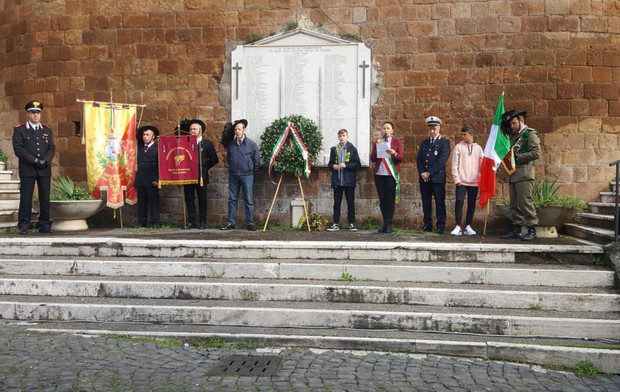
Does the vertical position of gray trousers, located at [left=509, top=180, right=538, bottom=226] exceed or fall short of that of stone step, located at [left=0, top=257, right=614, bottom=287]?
it exceeds it

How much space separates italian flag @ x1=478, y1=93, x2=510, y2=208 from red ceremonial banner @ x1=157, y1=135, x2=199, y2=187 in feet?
15.1

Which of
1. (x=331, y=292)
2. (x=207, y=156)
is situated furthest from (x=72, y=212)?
(x=331, y=292)

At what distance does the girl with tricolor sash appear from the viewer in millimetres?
9383

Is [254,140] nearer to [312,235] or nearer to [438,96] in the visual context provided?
[312,235]

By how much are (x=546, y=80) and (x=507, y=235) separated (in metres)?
3.06

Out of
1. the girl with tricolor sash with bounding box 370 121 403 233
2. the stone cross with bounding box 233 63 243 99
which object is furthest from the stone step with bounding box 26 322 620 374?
the stone cross with bounding box 233 63 243 99

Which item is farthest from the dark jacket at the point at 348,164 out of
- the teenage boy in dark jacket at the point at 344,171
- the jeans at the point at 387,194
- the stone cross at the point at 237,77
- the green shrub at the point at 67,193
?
the green shrub at the point at 67,193

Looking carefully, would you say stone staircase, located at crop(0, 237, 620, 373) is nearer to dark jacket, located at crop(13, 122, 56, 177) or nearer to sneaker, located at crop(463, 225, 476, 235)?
dark jacket, located at crop(13, 122, 56, 177)

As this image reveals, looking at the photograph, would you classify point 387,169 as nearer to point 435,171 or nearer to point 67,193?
point 435,171

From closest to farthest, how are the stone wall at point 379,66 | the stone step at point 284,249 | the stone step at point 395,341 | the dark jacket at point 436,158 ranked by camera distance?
the stone step at point 395,341, the stone step at point 284,249, the dark jacket at point 436,158, the stone wall at point 379,66

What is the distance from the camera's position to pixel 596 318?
5824 millimetres

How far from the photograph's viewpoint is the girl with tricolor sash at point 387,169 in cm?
938

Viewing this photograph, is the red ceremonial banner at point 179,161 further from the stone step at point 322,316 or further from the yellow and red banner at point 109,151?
the stone step at point 322,316

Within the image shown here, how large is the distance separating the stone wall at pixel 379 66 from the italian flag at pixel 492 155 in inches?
43.7
